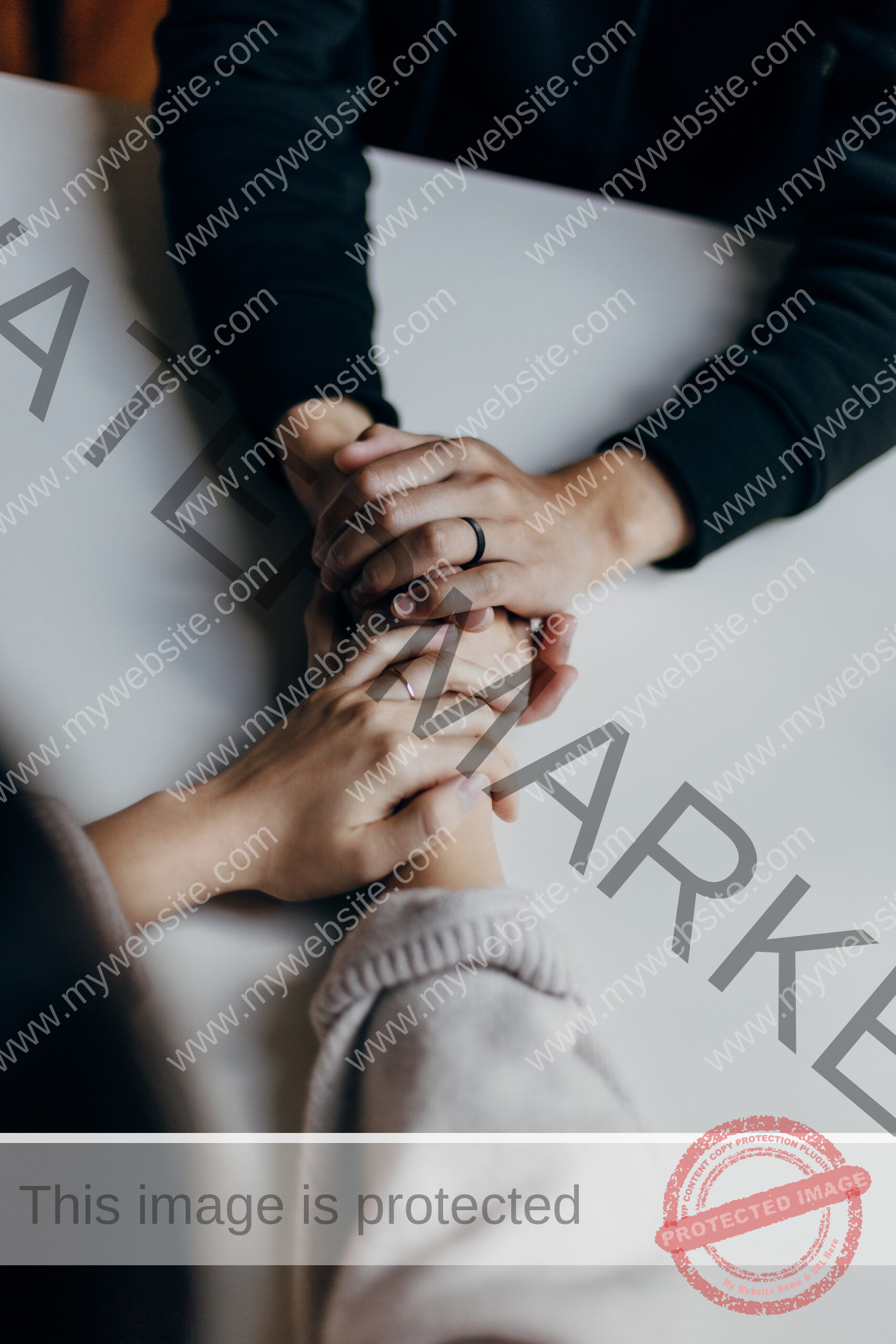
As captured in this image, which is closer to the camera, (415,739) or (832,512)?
(415,739)

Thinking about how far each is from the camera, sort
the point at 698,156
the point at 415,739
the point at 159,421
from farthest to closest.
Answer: the point at 698,156, the point at 159,421, the point at 415,739

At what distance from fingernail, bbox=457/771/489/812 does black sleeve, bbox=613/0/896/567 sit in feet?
0.84

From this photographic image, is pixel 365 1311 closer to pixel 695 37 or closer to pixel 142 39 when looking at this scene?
pixel 695 37

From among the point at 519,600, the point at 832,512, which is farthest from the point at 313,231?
the point at 832,512

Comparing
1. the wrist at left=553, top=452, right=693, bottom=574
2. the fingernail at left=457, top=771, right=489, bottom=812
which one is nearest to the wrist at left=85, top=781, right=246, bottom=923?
the fingernail at left=457, top=771, right=489, bottom=812

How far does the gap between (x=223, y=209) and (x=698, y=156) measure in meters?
0.52

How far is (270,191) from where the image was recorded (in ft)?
2.61

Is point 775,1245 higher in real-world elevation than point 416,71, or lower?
lower

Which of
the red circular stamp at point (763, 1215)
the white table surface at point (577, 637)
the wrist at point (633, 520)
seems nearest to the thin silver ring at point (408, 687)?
the white table surface at point (577, 637)

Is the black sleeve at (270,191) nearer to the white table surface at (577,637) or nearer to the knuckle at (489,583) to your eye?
the white table surface at (577,637)

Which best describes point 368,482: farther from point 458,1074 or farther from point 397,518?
point 458,1074

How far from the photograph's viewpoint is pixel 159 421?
74cm

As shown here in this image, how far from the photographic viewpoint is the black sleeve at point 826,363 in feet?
2.37

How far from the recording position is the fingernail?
1.93ft
